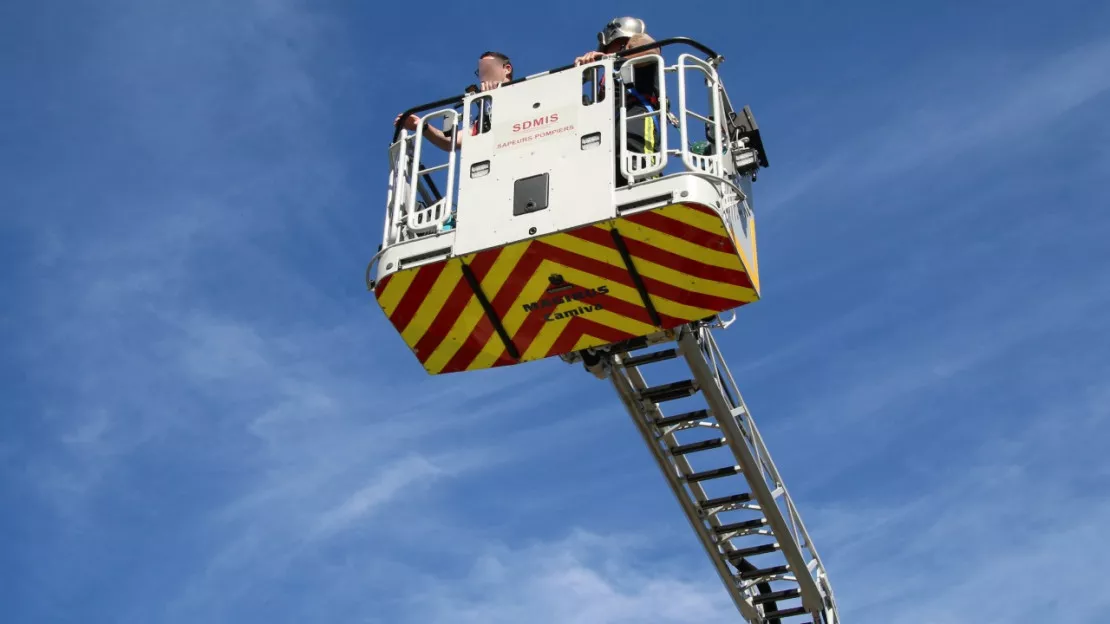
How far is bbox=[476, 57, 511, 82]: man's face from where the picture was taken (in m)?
11.2

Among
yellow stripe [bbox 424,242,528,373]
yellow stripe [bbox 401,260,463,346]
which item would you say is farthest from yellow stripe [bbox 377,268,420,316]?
yellow stripe [bbox 424,242,528,373]

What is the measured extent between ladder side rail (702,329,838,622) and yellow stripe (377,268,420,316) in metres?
2.96

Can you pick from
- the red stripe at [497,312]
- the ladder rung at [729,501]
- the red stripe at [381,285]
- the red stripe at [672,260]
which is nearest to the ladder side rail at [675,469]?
the ladder rung at [729,501]

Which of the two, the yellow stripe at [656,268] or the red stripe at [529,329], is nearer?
the yellow stripe at [656,268]

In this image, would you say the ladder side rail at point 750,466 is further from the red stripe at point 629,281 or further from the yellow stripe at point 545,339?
the yellow stripe at point 545,339

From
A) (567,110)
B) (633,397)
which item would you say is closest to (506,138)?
(567,110)

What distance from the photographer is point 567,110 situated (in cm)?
1032

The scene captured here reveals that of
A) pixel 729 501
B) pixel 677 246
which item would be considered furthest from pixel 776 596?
pixel 677 246

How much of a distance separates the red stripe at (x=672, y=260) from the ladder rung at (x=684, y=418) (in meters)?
2.61

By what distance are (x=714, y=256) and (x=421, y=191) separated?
9.10 feet

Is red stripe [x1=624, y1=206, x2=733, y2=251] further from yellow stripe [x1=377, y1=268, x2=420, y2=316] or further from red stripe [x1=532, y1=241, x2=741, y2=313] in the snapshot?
yellow stripe [x1=377, y1=268, x2=420, y2=316]

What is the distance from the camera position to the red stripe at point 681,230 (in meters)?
9.43

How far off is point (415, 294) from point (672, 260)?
6.94 feet

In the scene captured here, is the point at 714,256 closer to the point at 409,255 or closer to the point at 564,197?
Answer: the point at 564,197
